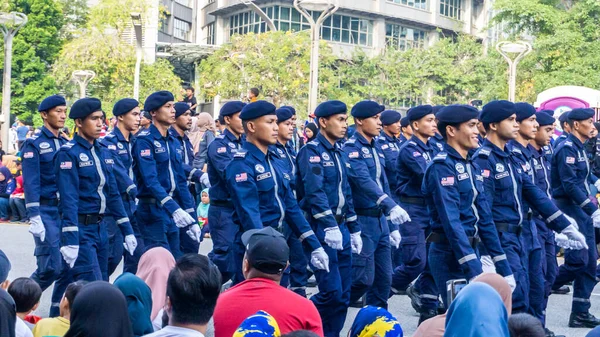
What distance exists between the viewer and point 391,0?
6944cm

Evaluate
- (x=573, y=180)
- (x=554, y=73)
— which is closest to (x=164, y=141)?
(x=573, y=180)

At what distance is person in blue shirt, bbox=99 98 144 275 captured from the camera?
432 inches

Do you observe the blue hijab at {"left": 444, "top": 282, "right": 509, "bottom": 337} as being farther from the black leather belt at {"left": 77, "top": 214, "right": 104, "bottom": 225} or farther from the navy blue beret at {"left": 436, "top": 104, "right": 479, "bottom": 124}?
the black leather belt at {"left": 77, "top": 214, "right": 104, "bottom": 225}

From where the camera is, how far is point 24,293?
24.2 feet

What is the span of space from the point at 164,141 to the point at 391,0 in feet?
194

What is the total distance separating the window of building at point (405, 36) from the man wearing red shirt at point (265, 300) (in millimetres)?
63114

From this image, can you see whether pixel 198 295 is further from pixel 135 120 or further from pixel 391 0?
pixel 391 0

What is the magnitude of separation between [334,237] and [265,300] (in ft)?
12.3

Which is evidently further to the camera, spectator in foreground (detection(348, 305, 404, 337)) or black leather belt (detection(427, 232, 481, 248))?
black leather belt (detection(427, 232, 481, 248))

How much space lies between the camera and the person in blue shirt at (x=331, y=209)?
941cm

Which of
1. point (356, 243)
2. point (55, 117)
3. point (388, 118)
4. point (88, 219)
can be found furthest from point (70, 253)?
point (388, 118)

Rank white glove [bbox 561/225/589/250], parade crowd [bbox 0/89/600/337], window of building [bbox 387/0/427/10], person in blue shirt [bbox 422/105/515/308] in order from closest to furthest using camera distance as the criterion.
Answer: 1. person in blue shirt [bbox 422/105/515/308]
2. parade crowd [bbox 0/89/600/337]
3. white glove [bbox 561/225/589/250]
4. window of building [bbox 387/0/427/10]

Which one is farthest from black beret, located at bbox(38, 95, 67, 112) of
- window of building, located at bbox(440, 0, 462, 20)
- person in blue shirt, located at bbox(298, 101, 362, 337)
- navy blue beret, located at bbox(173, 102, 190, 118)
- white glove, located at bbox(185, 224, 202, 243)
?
window of building, located at bbox(440, 0, 462, 20)

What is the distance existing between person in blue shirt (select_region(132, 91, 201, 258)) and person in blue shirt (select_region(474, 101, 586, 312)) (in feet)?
9.96
